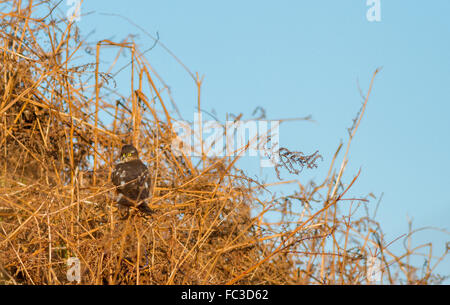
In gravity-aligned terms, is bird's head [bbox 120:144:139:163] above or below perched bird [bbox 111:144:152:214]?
above

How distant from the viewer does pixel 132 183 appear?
210 centimetres

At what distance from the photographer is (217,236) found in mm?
2420

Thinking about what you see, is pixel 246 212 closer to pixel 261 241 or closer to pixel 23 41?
pixel 261 241

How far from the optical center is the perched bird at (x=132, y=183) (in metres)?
2.09

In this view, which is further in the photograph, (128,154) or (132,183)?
(128,154)

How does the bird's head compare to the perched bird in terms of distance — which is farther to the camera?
the bird's head

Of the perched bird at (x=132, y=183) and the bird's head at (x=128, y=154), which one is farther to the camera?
the bird's head at (x=128, y=154)

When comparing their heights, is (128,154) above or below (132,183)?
above

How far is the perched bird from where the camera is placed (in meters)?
2.09

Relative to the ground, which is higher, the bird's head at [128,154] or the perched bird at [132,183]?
the bird's head at [128,154]

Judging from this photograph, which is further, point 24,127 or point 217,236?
point 24,127
